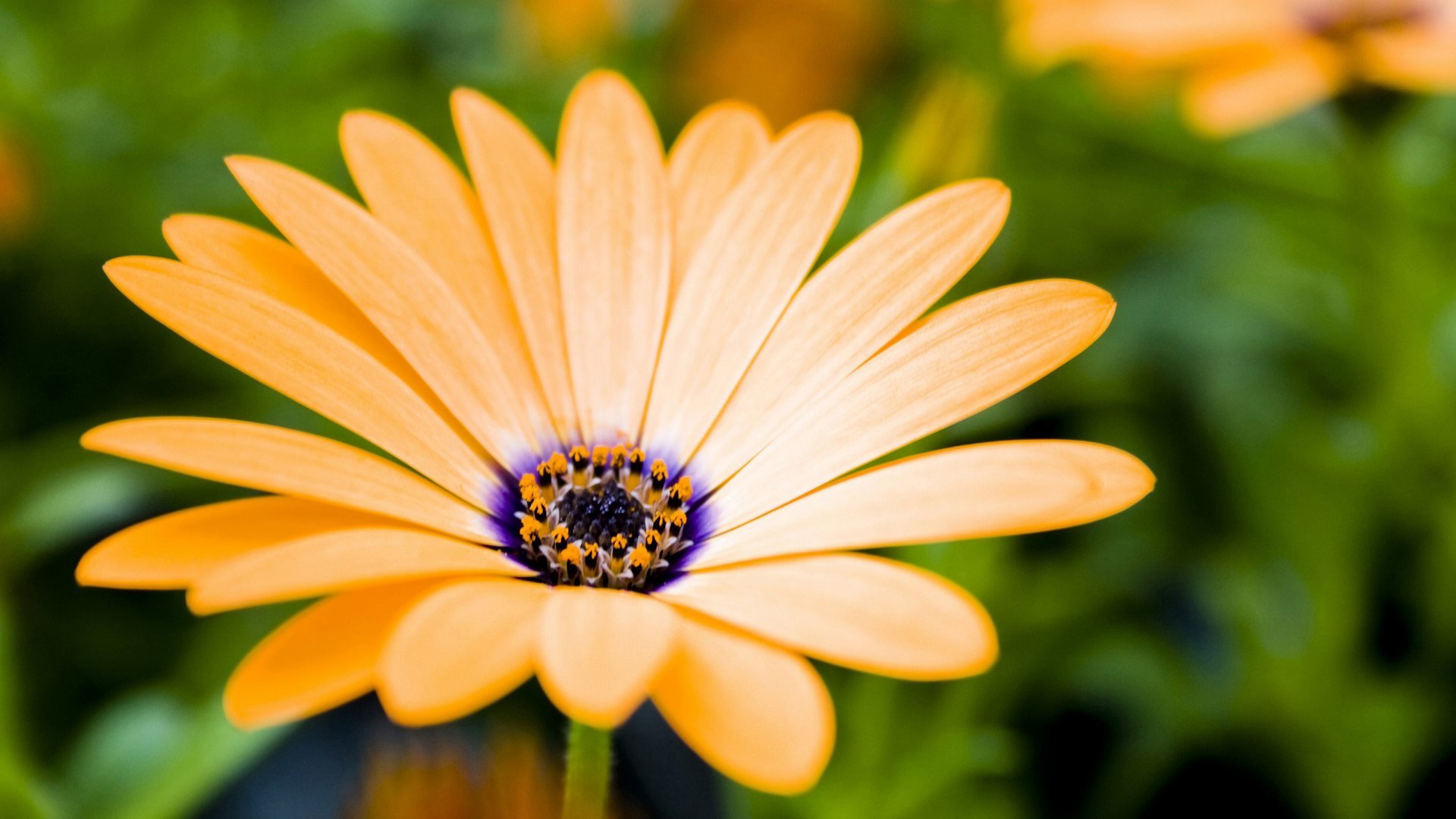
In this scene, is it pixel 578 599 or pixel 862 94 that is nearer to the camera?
pixel 578 599

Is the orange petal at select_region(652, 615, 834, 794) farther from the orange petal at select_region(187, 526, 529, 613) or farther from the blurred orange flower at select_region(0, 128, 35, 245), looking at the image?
the blurred orange flower at select_region(0, 128, 35, 245)

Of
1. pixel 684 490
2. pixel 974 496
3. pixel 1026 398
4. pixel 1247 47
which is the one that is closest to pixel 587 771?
pixel 974 496

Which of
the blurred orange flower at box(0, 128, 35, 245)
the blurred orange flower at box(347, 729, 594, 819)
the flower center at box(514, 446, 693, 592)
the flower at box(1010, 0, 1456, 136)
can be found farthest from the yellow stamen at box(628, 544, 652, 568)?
the blurred orange flower at box(0, 128, 35, 245)

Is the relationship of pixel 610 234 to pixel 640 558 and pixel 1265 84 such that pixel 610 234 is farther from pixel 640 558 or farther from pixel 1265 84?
pixel 1265 84

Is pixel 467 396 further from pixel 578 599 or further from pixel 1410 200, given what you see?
pixel 1410 200

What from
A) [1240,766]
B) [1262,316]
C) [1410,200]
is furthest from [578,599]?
[1410,200]

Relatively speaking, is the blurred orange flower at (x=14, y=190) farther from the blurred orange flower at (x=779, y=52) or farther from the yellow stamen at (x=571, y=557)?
the yellow stamen at (x=571, y=557)
